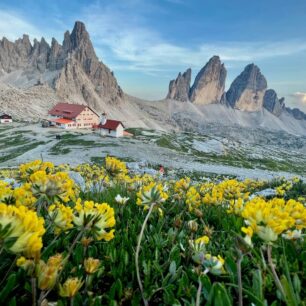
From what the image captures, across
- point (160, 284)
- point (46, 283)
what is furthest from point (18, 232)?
point (160, 284)

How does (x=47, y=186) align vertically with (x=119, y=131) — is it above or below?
above

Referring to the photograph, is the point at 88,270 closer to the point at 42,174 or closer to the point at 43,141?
the point at 42,174

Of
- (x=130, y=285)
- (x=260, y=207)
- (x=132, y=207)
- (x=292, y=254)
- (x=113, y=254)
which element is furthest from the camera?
(x=132, y=207)

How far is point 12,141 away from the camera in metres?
62.3

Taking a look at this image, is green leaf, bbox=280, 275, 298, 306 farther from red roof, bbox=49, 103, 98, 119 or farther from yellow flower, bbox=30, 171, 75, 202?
red roof, bbox=49, 103, 98, 119

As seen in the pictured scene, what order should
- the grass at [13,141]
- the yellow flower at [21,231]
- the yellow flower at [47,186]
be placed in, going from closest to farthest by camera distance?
the yellow flower at [21,231], the yellow flower at [47,186], the grass at [13,141]

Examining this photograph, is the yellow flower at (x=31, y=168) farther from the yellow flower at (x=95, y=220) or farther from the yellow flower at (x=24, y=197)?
the yellow flower at (x=95, y=220)

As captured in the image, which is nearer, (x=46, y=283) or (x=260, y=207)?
(x=46, y=283)

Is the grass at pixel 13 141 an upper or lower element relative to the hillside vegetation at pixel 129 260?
lower

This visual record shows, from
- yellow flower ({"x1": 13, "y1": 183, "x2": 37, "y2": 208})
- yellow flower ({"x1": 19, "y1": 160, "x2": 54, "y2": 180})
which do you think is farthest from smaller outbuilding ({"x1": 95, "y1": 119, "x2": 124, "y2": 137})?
yellow flower ({"x1": 13, "y1": 183, "x2": 37, "y2": 208})

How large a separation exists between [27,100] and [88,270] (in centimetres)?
15853

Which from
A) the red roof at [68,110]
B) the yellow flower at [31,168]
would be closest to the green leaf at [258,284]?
the yellow flower at [31,168]

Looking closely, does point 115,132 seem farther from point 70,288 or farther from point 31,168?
point 70,288

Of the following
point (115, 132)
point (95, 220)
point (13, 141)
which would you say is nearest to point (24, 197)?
point (95, 220)
